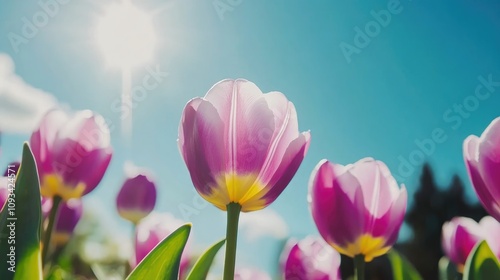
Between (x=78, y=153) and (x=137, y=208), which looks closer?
(x=78, y=153)

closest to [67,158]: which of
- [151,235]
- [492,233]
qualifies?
[151,235]

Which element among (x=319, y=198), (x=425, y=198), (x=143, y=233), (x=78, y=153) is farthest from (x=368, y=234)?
(x=425, y=198)

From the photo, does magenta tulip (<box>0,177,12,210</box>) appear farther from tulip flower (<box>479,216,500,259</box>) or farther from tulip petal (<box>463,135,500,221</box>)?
tulip flower (<box>479,216,500,259</box>)

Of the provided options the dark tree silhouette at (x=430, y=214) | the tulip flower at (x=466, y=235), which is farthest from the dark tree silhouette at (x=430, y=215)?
the tulip flower at (x=466, y=235)

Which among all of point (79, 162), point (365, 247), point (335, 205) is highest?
point (79, 162)

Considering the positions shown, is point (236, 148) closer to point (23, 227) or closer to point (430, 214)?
point (23, 227)

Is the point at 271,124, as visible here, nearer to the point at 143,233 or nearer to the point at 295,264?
the point at 295,264

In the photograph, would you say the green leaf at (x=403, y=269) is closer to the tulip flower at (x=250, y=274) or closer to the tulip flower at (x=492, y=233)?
the tulip flower at (x=492, y=233)
